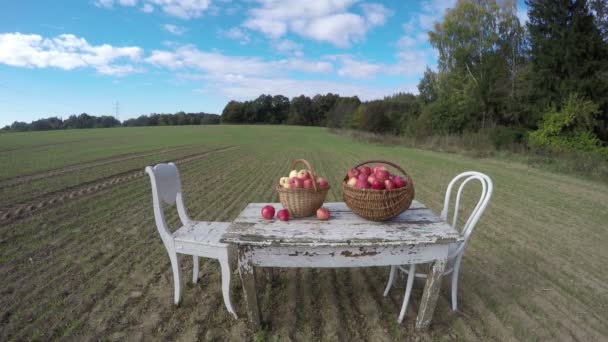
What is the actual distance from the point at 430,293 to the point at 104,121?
2760 inches

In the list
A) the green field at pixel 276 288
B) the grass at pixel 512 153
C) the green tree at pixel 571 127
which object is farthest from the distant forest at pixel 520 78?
the green field at pixel 276 288

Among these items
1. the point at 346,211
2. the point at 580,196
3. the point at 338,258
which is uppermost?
the point at 346,211

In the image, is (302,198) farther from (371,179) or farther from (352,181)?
(371,179)

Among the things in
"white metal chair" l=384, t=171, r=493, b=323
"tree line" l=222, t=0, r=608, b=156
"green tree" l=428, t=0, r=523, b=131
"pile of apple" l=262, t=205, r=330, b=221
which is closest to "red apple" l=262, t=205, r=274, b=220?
"pile of apple" l=262, t=205, r=330, b=221

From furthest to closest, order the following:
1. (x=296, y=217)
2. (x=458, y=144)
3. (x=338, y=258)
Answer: (x=458, y=144), (x=296, y=217), (x=338, y=258)

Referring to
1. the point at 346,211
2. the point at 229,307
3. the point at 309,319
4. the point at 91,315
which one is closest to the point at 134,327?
the point at 91,315

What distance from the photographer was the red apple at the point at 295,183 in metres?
2.54

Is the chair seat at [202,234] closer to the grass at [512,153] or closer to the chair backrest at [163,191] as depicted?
the chair backrest at [163,191]

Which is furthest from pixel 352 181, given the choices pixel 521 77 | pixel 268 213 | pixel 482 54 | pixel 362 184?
pixel 482 54

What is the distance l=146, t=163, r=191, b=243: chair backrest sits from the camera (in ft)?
9.11

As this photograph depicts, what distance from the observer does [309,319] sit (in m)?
2.85

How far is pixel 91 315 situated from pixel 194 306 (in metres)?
0.86

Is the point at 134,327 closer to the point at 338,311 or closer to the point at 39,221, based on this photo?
the point at 338,311

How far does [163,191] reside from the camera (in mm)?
2959
